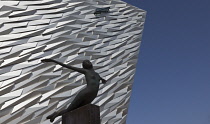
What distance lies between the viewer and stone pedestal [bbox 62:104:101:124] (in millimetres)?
6055

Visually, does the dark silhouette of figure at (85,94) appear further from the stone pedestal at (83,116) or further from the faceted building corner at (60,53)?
the faceted building corner at (60,53)

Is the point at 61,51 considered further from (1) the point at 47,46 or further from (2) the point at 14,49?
(2) the point at 14,49

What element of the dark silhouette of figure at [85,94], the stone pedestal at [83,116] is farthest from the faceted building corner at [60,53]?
the stone pedestal at [83,116]

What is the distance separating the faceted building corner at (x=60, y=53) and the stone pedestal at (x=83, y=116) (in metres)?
7.37

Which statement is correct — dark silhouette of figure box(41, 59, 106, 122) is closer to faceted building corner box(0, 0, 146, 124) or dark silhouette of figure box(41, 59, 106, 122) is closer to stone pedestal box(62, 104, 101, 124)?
stone pedestal box(62, 104, 101, 124)

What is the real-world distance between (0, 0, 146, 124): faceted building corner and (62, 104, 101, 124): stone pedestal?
24.2 ft

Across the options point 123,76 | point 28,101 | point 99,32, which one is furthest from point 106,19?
point 28,101

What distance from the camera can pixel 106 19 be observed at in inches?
811

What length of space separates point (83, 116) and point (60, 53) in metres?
10.8

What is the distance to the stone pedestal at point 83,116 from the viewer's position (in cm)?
605

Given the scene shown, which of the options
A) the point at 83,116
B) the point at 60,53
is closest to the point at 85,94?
the point at 83,116

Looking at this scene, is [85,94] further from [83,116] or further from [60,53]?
[60,53]

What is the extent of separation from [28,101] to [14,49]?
8.62 ft

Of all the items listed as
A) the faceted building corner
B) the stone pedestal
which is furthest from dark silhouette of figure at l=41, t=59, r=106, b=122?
the faceted building corner
